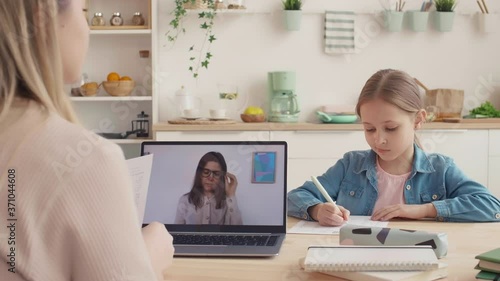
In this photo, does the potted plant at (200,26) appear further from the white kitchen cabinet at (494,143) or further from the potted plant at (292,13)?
the white kitchen cabinet at (494,143)

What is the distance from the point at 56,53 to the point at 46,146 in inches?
4.3

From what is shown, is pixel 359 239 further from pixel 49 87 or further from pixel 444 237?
pixel 49 87

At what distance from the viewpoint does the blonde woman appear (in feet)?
2.46

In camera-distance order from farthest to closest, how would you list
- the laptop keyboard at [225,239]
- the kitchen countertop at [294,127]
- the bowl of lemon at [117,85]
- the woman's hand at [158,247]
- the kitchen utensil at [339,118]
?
1. the bowl of lemon at [117,85]
2. the kitchen utensil at [339,118]
3. the kitchen countertop at [294,127]
4. the laptop keyboard at [225,239]
5. the woman's hand at [158,247]

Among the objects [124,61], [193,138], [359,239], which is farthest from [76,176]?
[124,61]

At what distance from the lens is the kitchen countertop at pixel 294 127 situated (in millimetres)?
4234

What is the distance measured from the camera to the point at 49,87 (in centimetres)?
80

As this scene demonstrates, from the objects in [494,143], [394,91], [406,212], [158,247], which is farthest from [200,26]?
[158,247]

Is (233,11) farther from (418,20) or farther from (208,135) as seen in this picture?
(418,20)

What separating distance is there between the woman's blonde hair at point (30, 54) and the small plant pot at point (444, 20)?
4.13 metres

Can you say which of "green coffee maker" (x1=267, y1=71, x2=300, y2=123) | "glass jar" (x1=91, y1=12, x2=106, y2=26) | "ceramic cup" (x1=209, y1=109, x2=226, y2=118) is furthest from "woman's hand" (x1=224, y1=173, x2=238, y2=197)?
"glass jar" (x1=91, y1=12, x2=106, y2=26)

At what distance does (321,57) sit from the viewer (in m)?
4.75

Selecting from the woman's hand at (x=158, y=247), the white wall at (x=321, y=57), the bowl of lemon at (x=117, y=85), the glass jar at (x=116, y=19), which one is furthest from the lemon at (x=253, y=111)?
the woman's hand at (x=158, y=247)

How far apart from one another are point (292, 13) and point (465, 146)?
134cm
